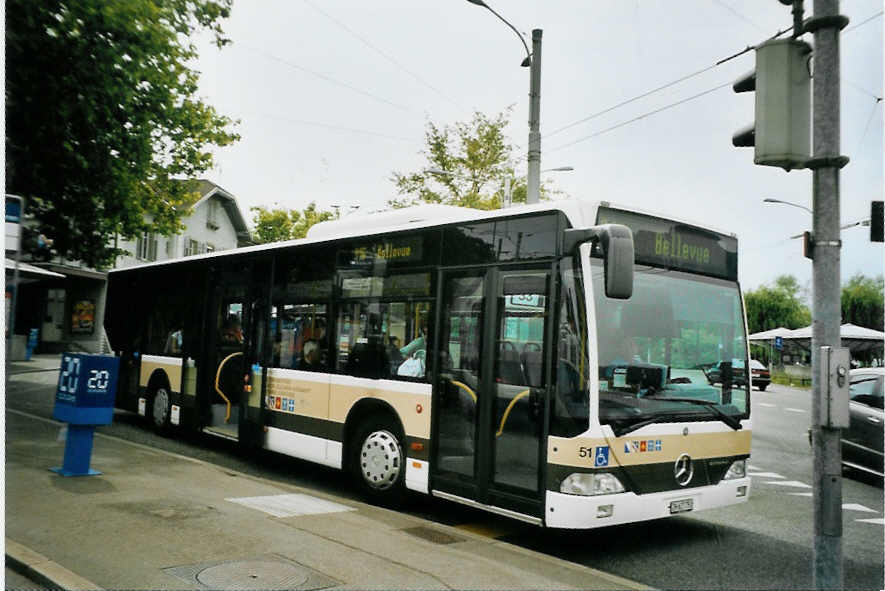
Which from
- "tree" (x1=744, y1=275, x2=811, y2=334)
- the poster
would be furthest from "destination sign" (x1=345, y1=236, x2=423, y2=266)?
"tree" (x1=744, y1=275, x2=811, y2=334)

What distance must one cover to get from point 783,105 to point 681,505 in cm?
364

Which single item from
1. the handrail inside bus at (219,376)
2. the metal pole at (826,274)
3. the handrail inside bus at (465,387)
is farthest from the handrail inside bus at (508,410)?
the handrail inside bus at (219,376)

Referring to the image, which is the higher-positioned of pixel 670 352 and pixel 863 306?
pixel 863 306

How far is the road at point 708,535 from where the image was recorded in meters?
6.38

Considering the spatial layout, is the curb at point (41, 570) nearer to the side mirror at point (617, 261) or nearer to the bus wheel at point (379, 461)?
the bus wheel at point (379, 461)

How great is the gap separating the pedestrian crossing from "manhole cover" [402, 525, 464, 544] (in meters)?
4.97

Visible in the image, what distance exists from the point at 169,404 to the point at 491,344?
25.5 ft

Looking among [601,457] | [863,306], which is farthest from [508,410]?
[863,306]

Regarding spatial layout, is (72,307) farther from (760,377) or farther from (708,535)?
(708,535)

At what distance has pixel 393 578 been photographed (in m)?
5.32

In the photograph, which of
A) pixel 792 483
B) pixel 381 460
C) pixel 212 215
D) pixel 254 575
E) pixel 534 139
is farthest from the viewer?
pixel 212 215

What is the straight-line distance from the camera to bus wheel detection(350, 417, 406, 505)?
26.7 feet

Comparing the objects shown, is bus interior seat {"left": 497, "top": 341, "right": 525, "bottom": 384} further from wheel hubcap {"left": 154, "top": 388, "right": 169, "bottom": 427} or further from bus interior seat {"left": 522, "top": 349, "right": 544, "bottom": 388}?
wheel hubcap {"left": 154, "top": 388, "right": 169, "bottom": 427}

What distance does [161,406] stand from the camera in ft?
43.6
